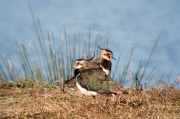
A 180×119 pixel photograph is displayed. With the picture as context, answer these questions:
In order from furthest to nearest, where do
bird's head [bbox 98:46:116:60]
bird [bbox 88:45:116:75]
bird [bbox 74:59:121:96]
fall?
bird's head [bbox 98:46:116:60] < bird [bbox 88:45:116:75] < bird [bbox 74:59:121:96]

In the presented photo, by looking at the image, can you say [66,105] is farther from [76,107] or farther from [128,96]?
[128,96]

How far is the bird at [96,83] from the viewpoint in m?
8.01

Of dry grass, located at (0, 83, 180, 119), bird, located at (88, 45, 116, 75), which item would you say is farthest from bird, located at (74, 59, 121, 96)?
bird, located at (88, 45, 116, 75)

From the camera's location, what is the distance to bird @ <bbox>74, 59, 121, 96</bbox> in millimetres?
8008

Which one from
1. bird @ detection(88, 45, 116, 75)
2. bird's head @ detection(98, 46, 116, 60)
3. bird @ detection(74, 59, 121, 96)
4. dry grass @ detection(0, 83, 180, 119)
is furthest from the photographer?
bird's head @ detection(98, 46, 116, 60)

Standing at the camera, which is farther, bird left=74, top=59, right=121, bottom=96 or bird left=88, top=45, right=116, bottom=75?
bird left=88, top=45, right=116, bottom=75

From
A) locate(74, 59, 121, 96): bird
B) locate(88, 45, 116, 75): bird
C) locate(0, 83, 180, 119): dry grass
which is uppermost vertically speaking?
locate(0, 83, 180, 119): dry grass

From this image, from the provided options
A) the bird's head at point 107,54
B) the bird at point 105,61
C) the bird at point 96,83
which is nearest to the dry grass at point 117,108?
the bird at point 96,83

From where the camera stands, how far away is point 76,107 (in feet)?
22.9

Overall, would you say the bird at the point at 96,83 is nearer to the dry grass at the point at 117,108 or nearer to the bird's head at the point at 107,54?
the dry grass at the point at 117,108

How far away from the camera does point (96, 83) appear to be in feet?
26.8

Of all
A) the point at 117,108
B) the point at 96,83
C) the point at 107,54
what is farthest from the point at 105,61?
the point at 117,108

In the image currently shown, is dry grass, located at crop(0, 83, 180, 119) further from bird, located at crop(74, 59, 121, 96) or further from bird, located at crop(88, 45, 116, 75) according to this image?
bird, located at crop(88, 45, 116, 75)

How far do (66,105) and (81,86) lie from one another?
1591mm
